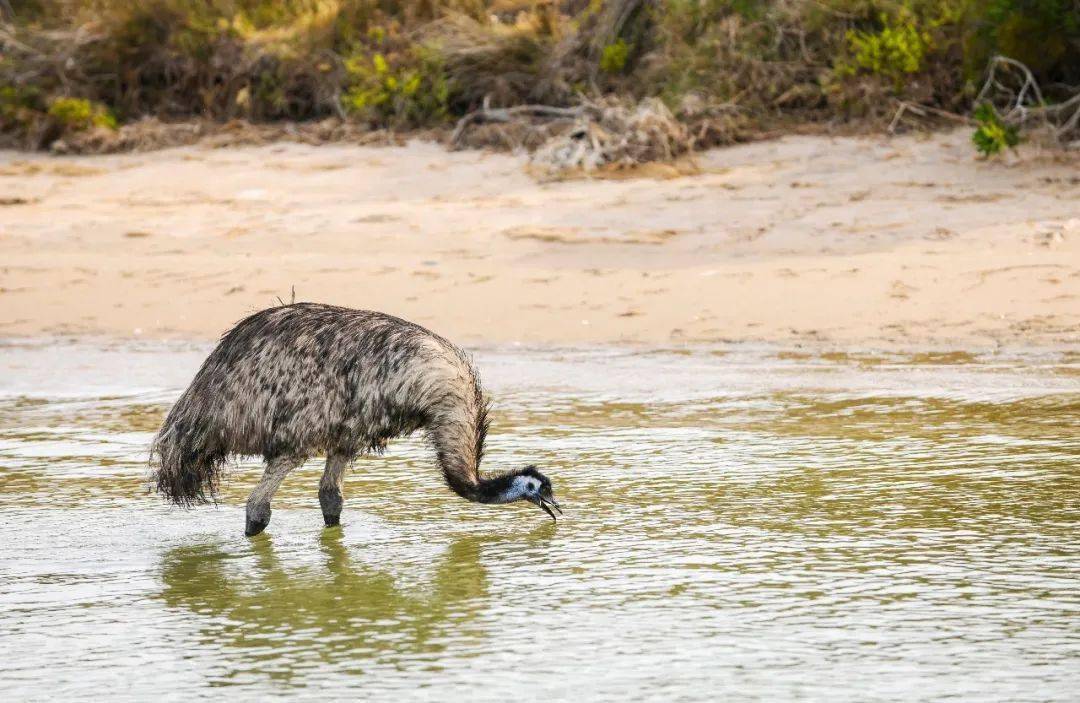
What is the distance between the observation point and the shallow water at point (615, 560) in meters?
4.83

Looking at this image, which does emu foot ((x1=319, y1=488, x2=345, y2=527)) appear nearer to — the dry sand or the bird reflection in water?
the bird reflection in water

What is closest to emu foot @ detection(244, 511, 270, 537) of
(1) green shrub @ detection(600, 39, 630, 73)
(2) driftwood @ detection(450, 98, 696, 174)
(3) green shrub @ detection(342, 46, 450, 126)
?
(2) driftwood @ detection(450, 98, 696, 174)

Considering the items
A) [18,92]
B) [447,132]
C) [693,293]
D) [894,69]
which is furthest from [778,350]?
[18,92]

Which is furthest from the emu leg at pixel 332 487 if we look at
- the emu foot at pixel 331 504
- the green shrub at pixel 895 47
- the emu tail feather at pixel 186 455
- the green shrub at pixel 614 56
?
the green shrub at pixel 614 56

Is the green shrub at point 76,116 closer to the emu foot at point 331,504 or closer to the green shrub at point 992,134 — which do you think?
the green shrub at point 992,134

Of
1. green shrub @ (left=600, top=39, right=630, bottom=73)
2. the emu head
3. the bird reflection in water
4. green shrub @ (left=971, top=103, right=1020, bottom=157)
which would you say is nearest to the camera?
the bird reflection in water

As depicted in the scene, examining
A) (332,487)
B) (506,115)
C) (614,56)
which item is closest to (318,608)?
(332,487)

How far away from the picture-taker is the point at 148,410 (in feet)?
30.1

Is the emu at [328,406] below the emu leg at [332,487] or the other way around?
the other way around

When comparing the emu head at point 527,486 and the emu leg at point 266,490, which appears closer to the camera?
the emu head at point 527,486

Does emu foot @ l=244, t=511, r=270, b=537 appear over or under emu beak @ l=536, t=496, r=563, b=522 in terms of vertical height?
under

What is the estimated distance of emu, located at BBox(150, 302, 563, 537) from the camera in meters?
6.24

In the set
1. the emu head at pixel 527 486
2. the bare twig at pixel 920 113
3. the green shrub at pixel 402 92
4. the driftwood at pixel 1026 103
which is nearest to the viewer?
the emu head at pixel 527 486

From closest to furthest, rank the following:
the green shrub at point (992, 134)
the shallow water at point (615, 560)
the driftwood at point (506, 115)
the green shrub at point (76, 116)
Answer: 1. the shallow water at point (615, 560)
2. the green shrub at point (992, 134)
3. the driftwood at point (506, 115)
4. the green shrub at point (76, 116)
